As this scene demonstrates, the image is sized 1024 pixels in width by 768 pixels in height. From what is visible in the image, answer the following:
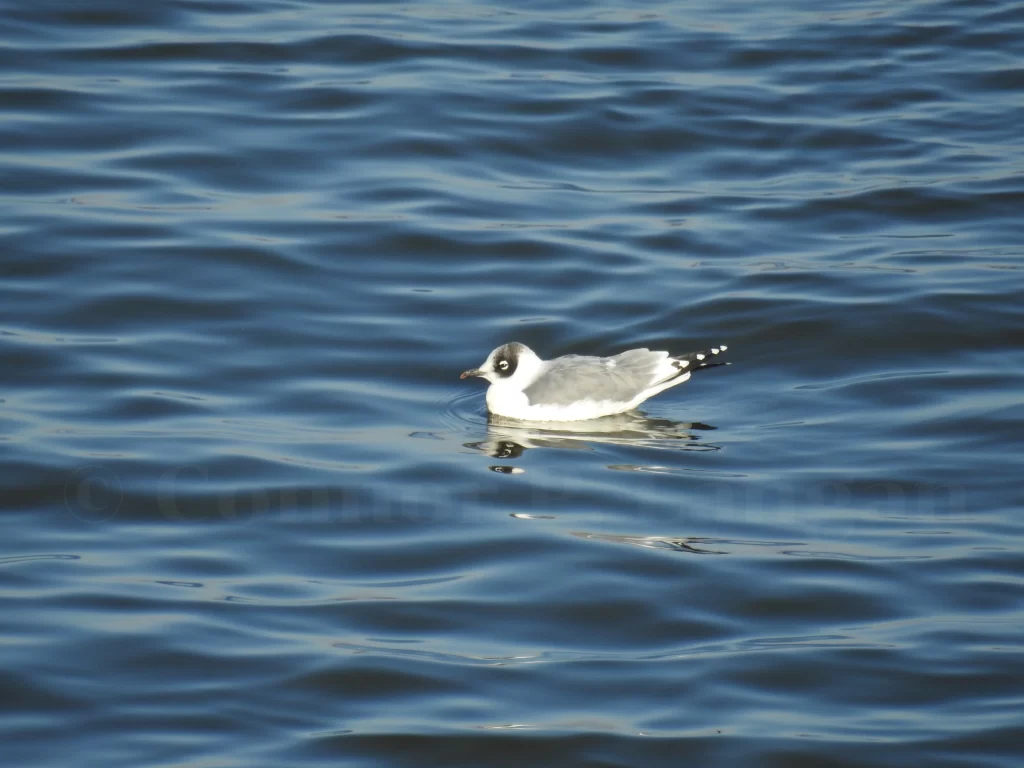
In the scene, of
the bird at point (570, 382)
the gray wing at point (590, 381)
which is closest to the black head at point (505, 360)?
the bird at point (570, 382)

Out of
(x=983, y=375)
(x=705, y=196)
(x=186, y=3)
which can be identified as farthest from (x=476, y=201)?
(x=186, y=3)

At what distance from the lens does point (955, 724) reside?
19.9ft

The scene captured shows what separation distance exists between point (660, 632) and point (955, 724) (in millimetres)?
1354

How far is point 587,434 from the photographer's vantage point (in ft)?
32.0

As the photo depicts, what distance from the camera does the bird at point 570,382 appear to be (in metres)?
9.82

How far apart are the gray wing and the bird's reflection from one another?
17 cm

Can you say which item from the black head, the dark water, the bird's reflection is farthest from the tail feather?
the black head

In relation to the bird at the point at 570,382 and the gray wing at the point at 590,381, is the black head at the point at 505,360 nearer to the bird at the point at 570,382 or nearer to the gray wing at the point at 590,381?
the bird at the point at 570,382

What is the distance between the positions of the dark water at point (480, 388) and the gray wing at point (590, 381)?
0.24m

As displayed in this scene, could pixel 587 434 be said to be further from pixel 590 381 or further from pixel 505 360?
pixel 505 360

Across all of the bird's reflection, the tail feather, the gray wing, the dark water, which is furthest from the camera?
the tail feather

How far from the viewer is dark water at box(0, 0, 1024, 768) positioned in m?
6.30

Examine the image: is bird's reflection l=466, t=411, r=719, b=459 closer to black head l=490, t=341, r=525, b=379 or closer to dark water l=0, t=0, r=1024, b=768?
dark water l=0, t=0, r=1024, b=768

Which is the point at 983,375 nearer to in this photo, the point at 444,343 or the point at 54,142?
the point at 444,343
